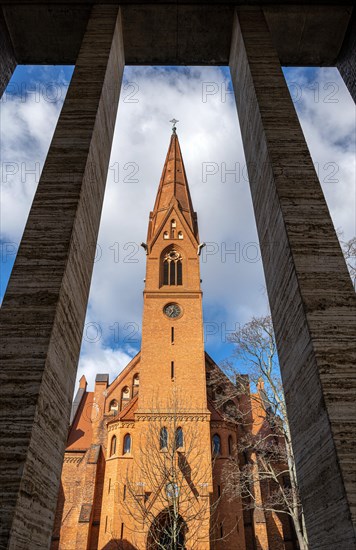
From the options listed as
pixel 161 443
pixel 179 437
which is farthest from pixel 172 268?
pixel 161 443

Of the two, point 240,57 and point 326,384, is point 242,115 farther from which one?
point 326,384

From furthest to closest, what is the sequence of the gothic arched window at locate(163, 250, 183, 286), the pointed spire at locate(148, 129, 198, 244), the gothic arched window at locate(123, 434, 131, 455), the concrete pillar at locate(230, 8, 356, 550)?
the pointed spire at locate(148, 129, 198, 244)
the gothic arched window at locate(163, 250, 183, 286)
the gothic arched window at locate(123, 434, 131, 455)
the concrete pillar at locate(230, 8, 356, 550)

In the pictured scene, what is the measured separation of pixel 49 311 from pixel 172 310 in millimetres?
24702

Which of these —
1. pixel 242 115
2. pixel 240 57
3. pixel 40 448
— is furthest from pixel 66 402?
pixel 240 57

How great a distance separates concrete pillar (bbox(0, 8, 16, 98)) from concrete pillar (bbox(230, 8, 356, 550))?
3990mm

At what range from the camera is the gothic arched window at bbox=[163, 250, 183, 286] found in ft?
97.6

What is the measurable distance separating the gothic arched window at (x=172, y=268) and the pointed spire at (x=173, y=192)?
2.53 m

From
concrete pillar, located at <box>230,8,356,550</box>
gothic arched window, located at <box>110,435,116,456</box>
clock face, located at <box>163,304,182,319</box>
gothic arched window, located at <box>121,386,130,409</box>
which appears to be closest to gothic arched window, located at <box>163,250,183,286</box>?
clock face, located at <box>163,304,182,319</box>

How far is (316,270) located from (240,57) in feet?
13.7

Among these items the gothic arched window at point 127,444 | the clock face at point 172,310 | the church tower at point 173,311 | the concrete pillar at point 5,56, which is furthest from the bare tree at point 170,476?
the concrete pillar at point 5,56

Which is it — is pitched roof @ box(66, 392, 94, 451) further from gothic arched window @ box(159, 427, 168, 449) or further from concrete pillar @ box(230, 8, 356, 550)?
concrete pillar @ box(230, 8, 356, 550)

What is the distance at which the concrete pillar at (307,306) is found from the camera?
2.77 meters

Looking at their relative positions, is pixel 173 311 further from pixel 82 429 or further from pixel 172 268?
pixel 82 429

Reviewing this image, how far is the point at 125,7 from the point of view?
20.4 ft
